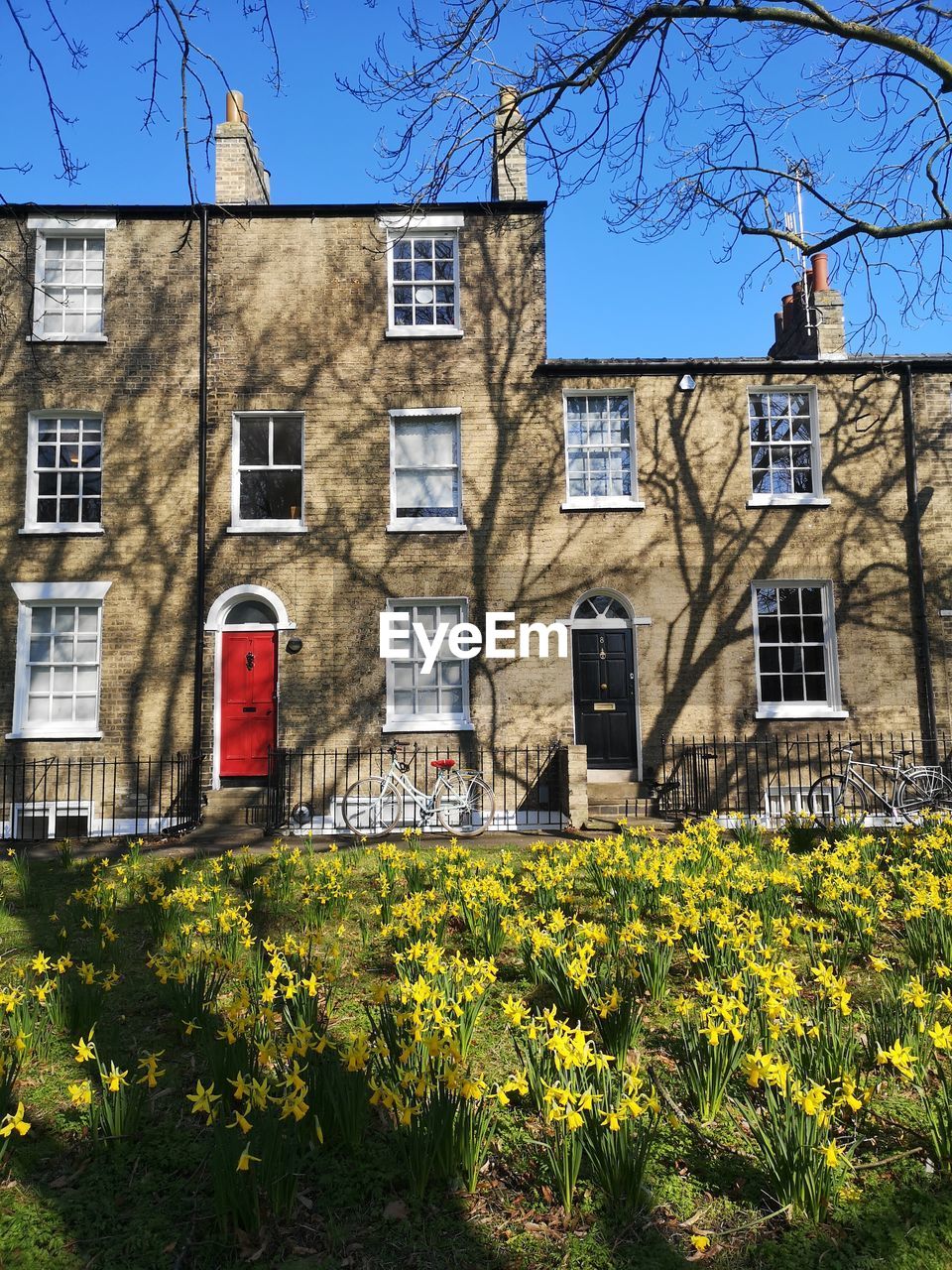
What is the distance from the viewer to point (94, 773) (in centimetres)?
1375

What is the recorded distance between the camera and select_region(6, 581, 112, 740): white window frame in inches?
551

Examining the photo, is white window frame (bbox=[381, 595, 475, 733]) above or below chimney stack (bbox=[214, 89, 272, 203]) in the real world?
below

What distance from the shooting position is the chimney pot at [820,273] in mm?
17031

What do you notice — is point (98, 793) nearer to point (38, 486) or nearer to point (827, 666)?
point (38, 486)

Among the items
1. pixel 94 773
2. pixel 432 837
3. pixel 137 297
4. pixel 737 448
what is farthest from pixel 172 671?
pixel 737 448

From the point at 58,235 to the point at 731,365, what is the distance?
499 inches

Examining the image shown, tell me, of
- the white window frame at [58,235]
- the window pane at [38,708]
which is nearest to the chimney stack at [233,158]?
the white window frame at [58,235]

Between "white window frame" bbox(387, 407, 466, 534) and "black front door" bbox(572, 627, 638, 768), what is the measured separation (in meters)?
2.97

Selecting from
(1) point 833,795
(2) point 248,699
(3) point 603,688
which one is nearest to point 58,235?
(2) point 248,699

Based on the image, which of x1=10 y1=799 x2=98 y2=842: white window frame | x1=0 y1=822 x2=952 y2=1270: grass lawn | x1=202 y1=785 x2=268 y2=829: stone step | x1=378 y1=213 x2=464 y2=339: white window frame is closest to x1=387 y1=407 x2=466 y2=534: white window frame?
x1=378 y1=213 x2=464 y2=339: white window frame

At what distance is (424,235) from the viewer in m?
15.1

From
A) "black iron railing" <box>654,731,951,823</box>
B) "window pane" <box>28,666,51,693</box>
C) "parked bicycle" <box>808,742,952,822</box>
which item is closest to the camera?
"parked bicycle" <box>808,742,952,822</box>

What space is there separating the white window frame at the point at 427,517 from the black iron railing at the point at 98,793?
5.31 meters

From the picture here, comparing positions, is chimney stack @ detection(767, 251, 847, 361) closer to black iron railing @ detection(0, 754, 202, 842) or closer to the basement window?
black iron railing @ detection(0, 754, 202, 842)
